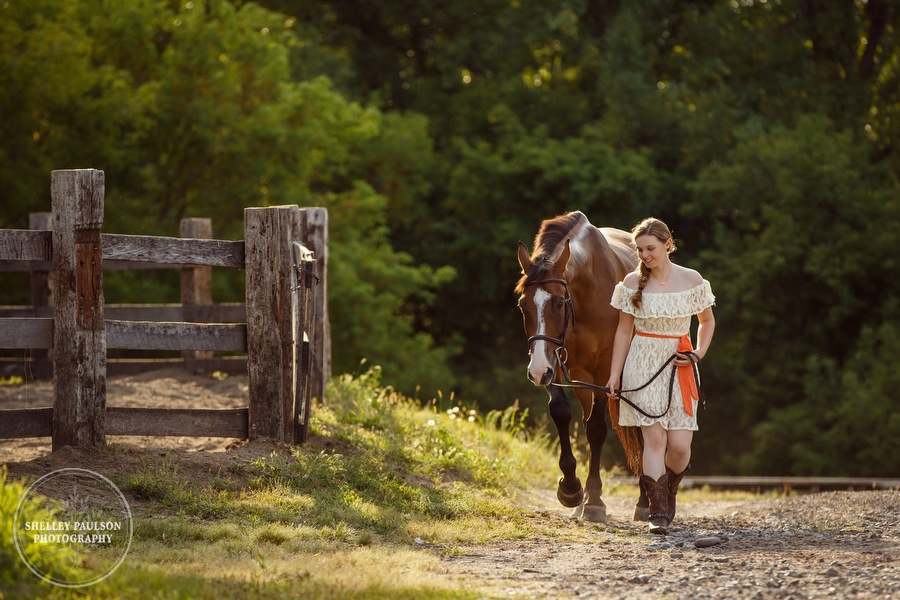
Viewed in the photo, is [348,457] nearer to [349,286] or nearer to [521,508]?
[521,508]

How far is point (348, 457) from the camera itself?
8.34 metres

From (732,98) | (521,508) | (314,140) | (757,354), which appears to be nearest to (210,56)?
(314,140)

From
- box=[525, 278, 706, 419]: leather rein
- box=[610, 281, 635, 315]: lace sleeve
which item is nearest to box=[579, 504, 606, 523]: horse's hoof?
box=[525, 278, 706, 419]: leather rein

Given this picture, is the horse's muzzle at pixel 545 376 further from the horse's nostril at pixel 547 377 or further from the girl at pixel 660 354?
the girl at pixel 660 354

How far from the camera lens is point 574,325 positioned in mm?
7996

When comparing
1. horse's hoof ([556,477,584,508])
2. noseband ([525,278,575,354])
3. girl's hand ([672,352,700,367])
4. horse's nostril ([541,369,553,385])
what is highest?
noseband ([525,278,575,354])

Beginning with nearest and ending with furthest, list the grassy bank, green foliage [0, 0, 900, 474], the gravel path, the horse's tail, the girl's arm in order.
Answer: the grassy bank, the gravel path, the girl's arm, the horse's tail, green foliage [0, 0, 900, 474]

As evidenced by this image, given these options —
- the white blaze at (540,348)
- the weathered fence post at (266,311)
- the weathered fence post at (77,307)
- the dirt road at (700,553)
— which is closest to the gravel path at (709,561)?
the dirt road at (700,553)

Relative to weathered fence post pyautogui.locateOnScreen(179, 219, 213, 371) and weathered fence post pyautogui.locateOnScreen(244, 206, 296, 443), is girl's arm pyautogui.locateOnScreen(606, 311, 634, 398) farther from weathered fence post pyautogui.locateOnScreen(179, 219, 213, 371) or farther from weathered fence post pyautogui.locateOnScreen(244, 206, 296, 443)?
weathered fence post pyautogui.locateOnScreen(179, 219, 213, 371)

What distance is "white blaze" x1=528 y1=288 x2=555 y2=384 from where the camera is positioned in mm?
6977

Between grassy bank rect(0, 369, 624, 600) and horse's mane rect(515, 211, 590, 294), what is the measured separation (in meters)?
1.70

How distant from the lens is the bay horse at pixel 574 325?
7.23 m

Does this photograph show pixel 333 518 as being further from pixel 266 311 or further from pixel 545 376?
pixel 266 311

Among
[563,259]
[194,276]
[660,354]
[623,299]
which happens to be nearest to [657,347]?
[660,354]
